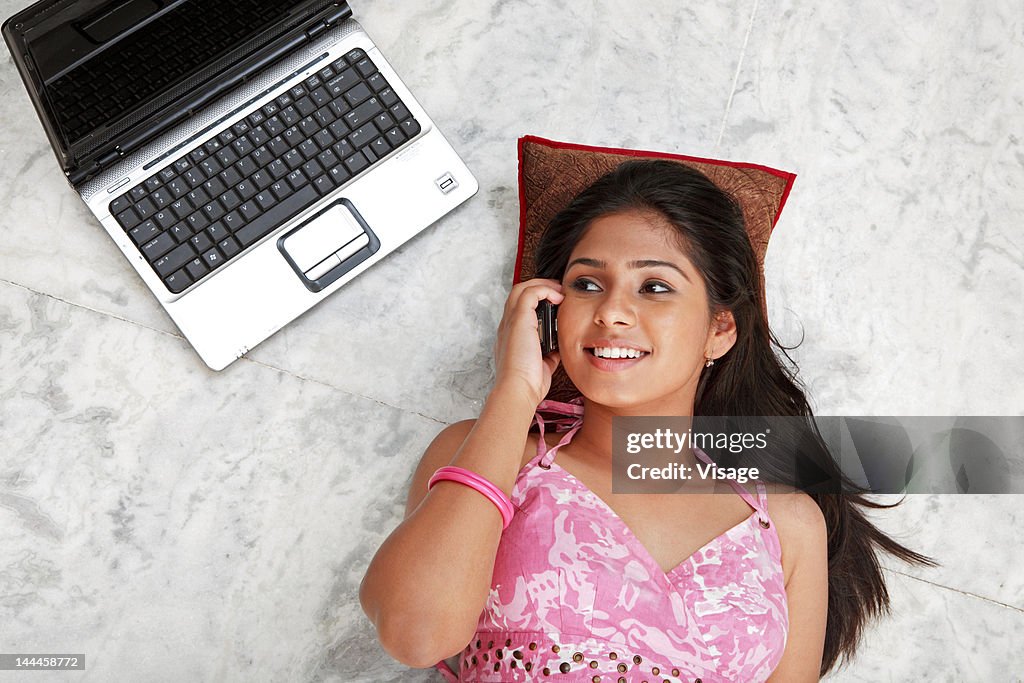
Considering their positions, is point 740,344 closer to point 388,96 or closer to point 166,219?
point 388,96

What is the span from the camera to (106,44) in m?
1.11

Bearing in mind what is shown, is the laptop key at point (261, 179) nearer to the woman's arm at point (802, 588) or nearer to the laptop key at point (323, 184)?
the laptop key at point (323, 184)

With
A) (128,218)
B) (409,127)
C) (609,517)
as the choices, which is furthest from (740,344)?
(128,218)

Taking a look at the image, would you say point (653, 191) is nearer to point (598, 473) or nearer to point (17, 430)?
point (598, 473)

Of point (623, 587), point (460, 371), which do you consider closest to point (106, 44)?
point (460, 371)

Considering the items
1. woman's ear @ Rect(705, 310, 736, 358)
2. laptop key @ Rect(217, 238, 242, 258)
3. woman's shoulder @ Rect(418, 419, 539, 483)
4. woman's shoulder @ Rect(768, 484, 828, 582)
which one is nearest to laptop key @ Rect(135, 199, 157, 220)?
laptop key @ Rect(217, 238, 242, 258)

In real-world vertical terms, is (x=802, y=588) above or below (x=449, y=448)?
below

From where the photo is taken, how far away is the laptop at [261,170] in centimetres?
122

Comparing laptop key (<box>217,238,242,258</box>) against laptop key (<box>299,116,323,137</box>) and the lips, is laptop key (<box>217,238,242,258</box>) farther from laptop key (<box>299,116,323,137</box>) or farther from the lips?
the lips

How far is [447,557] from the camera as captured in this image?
994 mm

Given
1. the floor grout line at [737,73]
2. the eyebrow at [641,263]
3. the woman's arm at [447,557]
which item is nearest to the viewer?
the woman's arm at [447,557]

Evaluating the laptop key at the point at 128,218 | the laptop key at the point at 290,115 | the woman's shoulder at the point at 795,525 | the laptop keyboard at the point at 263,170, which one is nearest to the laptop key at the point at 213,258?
the laptop keyboard at the point at 263,170

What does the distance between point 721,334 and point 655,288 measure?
14 cm

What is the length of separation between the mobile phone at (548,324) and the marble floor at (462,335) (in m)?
0.19
